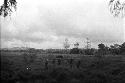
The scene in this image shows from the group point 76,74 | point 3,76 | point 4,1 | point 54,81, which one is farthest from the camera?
point 76,74

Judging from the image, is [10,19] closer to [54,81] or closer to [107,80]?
[54,81]

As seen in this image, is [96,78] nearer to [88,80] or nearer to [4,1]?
[88,80]

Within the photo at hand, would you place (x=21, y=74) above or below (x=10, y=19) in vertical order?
below

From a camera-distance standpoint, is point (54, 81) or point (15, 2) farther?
point (54, 81)

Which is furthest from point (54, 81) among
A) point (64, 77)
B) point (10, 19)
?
point (10, 19)

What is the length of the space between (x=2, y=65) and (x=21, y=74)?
2247 mm

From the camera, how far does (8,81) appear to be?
14.7m

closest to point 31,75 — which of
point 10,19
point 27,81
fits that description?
point 27,81

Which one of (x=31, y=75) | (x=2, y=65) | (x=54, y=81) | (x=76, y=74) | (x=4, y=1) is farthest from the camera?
(x=76, y=74)

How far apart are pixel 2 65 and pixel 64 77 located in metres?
5.46

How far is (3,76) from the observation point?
1444 cm

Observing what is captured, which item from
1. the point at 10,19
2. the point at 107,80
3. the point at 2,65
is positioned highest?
the point at 10,19

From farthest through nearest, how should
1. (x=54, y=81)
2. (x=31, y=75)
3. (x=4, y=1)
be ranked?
(x=31, y=75)
(x=54, y=81)
(x=4, y=1)

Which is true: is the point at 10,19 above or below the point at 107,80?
above
